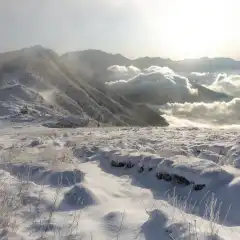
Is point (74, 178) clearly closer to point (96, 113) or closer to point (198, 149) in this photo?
point (198, 149)

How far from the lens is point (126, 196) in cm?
758

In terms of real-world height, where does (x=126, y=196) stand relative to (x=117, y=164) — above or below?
above

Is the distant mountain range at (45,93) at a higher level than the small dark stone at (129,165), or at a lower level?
lower

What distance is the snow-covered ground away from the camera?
4.95 metres

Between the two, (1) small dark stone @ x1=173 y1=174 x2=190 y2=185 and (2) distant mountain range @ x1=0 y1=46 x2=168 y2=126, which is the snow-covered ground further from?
(2) distant mountain range @ x1=0 y1=46 x2=168 y2=126

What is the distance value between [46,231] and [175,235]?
5.69 feet

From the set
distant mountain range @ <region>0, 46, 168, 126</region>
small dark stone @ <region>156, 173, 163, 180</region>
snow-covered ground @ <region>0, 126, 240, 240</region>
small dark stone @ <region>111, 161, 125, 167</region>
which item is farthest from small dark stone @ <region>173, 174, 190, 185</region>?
distant mountain range @ <region>0, 46, 168, 126</region>

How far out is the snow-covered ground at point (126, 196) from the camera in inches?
195

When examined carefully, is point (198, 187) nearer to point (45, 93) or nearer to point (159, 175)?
point (159, 175)

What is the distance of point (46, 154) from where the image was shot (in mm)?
12531

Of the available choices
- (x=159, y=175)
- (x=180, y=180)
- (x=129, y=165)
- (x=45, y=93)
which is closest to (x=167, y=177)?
(x=159, y=175)

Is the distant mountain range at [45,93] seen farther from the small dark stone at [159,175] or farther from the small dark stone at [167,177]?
the small dark stone at [167,177]

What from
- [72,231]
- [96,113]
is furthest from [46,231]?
[96,113]

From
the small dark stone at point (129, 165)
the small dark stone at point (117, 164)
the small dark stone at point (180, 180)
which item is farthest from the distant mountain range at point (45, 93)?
the small dark stone at point (180, 180)
